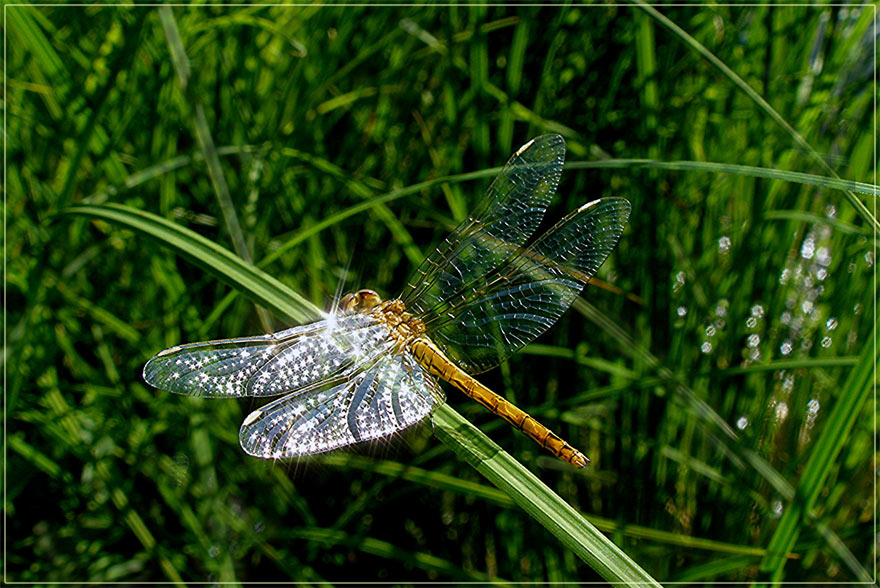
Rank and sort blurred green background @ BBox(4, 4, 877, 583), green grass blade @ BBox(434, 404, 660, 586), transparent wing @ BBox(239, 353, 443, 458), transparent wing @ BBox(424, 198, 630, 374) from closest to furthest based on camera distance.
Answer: green grass blade @ BBox(434, 404, 660, 586), transparent wing @ BBox(239, 353, 443, 458), transparent wing @ BBox(424, 198, 630, 374), blurred green background @ BBox(4, 4, 877, 583)

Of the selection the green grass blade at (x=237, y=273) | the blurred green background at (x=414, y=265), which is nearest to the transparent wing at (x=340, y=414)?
the green grass blade at (x=237, y=273)

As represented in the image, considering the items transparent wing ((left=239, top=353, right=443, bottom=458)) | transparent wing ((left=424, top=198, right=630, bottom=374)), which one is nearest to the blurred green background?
transparent wing ((left=424, top=198, right=630, bottom=374))

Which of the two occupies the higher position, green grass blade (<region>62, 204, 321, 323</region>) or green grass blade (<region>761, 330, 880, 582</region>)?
green grass blade (<region>62, 204, 321, 323</region>)

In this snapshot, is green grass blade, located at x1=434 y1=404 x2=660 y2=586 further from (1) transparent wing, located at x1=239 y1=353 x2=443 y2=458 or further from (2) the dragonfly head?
(2) the dragonfly head

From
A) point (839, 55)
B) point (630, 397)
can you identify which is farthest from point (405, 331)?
point (839, 55)

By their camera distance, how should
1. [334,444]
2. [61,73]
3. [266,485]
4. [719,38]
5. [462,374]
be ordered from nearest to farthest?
1. [334,444]
2. [462,374]
3. [61,73]
4. [266,485]
5. [719,38]

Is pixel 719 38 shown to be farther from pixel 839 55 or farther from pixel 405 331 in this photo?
pixel 405 331
